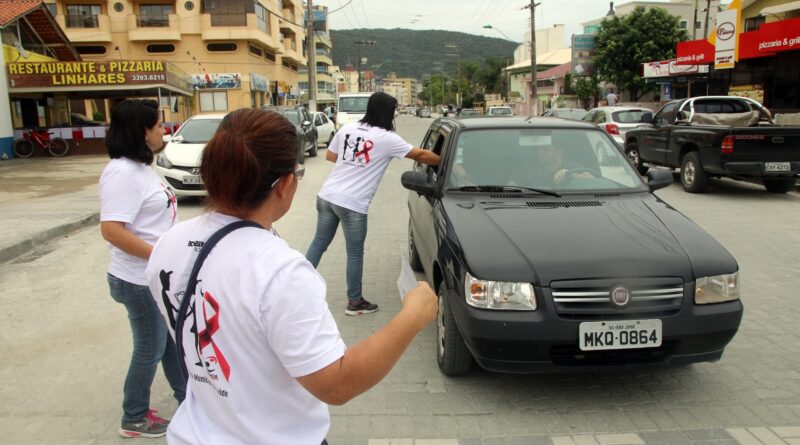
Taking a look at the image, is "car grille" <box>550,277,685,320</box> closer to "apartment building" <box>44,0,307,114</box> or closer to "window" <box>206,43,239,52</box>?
"apartment building" <box>44,0,307,114</box>

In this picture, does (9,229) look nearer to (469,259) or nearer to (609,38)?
(469,259)

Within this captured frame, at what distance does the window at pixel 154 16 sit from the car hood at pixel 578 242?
160ft

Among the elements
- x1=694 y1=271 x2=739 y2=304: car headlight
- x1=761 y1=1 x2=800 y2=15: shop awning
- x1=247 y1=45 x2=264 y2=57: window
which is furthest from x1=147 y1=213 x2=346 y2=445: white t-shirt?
x1=247 y1=45 x2=264 y2=57: window

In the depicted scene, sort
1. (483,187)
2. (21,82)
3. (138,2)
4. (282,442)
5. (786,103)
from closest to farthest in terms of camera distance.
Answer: (282,442) < (483,187) < (21,82) < (786,103) < (138,2)

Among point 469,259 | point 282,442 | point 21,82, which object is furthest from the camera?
point 21,82

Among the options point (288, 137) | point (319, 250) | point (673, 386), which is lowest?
point (673, 386)

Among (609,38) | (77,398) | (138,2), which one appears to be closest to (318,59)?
(138,2)

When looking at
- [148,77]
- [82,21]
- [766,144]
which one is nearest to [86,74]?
[148,77]

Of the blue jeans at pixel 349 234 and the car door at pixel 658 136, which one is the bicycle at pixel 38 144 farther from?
the blue jeans at pixel 349 234

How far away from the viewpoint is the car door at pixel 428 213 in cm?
464

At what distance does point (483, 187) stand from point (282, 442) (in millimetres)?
3395

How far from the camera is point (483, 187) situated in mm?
4719

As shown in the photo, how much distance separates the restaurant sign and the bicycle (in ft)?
5.40

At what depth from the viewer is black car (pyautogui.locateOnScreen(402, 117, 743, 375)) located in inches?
132
